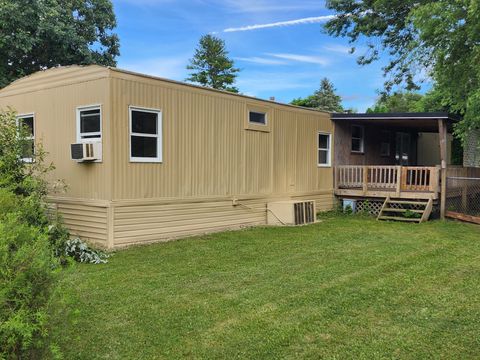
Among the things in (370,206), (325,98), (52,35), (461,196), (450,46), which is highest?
(325,98)

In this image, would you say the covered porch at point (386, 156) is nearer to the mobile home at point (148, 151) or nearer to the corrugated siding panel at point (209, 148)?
the corrugated siding panel at point (209, 148)

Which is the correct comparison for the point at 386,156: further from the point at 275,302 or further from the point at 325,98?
the point at 325,98

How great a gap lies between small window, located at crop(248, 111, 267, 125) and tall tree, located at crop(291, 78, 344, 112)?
31.3m

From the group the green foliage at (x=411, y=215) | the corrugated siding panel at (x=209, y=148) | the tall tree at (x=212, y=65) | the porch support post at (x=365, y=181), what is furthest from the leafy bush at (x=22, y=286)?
the tall tree at (x=212, y=65)

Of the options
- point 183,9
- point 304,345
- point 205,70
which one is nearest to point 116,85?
point 304,345

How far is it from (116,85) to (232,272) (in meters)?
4.14

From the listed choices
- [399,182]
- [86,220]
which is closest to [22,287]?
[86,220]

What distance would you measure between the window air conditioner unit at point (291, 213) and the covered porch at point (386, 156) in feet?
8.20

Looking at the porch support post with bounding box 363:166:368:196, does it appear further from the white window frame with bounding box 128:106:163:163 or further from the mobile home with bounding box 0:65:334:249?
the white window frame with bounding box 128:106:163:163

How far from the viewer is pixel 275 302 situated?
4.99 m

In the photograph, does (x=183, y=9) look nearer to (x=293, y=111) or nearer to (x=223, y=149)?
(x=293, y=111)

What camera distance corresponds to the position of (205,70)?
4278 cm

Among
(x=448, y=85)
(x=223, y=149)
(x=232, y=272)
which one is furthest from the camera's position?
(x=223, y=149)

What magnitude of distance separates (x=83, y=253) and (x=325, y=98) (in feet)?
128
